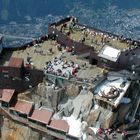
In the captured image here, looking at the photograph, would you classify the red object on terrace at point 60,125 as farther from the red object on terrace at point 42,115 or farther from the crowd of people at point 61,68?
the crowd of people at point 61,68

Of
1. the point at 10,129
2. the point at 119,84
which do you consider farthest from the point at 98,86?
the point at 10,129

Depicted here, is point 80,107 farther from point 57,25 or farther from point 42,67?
point 57,25

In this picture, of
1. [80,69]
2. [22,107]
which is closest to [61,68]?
[80,69]

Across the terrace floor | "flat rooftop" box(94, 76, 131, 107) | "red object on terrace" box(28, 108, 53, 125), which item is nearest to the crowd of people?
the terrace floor

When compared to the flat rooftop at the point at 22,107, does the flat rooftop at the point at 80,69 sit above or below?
above

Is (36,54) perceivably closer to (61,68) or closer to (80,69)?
(61,68)

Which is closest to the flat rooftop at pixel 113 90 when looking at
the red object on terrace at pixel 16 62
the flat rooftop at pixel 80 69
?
the flat rooftop at pixel 80 69

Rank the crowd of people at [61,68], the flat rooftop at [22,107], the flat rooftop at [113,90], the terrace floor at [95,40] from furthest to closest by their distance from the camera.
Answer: the terrace floor at [95,40]
the crowd of people at [61,68]
the flat rooftop at [22,107]
the flat rooftop at [113,90]

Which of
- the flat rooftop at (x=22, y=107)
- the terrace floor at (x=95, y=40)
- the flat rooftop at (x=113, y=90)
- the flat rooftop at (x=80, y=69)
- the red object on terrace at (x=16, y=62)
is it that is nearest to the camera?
the flat rooftop at (x=113, y=90)
